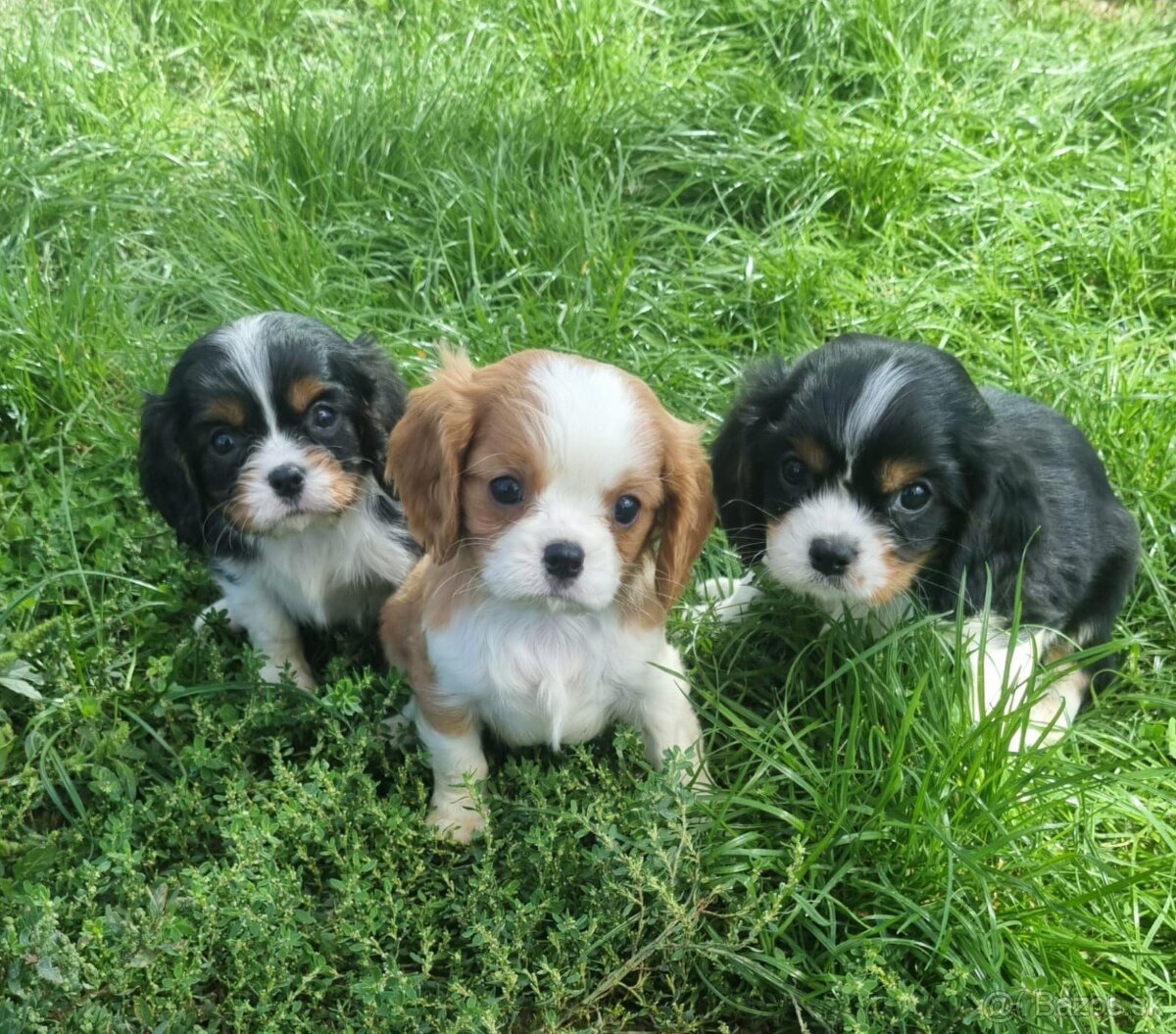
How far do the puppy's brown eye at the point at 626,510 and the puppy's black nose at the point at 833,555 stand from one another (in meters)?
0.48

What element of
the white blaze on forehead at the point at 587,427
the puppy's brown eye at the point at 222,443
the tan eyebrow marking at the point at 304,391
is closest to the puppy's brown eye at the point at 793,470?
the white blaze on forehead at the point at 587,427

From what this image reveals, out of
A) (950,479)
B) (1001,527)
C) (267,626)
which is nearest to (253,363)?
(267,626)

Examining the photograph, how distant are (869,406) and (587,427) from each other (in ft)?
2.55

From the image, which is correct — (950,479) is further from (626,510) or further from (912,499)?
(626,510)

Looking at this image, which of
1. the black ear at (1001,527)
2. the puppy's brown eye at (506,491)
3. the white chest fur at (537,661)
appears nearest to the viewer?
the puppy's brown eye at (506,491)

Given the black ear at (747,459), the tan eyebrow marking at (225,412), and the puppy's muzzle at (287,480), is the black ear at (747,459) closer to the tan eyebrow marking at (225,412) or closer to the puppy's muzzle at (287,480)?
the puppy's muzzle at (287,480)

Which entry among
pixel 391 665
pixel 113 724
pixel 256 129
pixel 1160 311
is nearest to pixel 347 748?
pixel 391 665

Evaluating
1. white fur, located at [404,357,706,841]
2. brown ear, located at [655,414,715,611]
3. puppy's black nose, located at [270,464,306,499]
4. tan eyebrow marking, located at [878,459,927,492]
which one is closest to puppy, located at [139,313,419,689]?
puppy's black nose, located at [270,464,306,499]

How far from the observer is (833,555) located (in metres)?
2.82

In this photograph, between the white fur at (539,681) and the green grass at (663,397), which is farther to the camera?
the white fur at (539,681)

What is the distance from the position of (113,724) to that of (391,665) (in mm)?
799

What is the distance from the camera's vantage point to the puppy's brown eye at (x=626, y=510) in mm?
2623

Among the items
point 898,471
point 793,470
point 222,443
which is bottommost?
point 222,443

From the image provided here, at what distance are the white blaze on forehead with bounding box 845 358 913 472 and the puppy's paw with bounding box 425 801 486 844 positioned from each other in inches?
52.1
